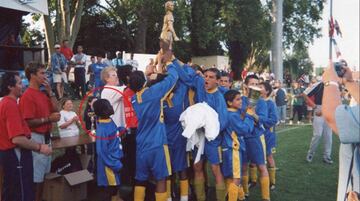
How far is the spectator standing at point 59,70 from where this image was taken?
41.5 feet

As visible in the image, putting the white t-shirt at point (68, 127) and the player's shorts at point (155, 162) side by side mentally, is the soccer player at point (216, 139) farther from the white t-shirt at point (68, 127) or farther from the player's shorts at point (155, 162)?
the white t-shirt at point (68, 127)

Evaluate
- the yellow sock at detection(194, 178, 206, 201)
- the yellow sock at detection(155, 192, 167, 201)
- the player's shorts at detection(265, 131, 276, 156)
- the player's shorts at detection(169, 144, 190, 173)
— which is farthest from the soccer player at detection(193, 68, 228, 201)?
the player's shorts at detection(265, 131, 276, 156)

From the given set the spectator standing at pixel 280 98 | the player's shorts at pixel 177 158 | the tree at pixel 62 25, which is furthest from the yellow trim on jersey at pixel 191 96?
the tree at pixel 62 25

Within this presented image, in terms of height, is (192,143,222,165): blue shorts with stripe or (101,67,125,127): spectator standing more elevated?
(101,67,125,127): spectator standing

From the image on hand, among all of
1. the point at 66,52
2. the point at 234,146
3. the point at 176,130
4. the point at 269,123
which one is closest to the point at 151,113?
the point at 176,130

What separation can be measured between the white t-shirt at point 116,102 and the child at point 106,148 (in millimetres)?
487

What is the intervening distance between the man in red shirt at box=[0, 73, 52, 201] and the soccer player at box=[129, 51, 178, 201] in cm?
123

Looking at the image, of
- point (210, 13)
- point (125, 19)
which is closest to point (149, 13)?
point (125, 19)

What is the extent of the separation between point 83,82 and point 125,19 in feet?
59.8

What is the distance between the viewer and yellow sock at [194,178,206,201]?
566 centimetres

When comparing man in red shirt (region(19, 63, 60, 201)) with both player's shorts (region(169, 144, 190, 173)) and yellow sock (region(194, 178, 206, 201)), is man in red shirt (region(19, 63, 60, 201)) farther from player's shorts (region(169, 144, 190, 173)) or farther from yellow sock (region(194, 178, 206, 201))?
yellow sock (region(194, 178, 206, 201))

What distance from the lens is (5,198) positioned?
4.17 m

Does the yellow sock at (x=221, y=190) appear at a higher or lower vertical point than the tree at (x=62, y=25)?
lower

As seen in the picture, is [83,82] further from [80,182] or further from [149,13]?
[149,13]
